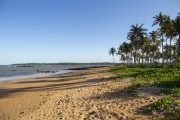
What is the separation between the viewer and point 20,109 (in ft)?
39.1

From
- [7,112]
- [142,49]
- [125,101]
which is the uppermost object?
[142,49]

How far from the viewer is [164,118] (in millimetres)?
7473

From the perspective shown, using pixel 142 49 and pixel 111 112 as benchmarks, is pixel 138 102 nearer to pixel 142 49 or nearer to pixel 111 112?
pixel 111 112

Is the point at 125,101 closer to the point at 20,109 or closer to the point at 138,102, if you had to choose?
the point at 138,102

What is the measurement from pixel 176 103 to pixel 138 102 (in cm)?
182

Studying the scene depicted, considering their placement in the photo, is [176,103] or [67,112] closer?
[176,103]

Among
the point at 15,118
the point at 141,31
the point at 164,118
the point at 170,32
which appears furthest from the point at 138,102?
the point at 141,31

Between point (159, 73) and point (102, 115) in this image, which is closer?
point (102, 115)

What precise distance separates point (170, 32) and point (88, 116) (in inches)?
1776

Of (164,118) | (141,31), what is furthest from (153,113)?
(141,31)

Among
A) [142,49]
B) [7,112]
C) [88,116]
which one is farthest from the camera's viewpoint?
[142,49]

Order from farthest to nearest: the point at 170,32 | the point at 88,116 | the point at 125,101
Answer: the point at 170,32
the point at 125,101
the point at 88,116

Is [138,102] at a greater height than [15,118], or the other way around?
[138,102]

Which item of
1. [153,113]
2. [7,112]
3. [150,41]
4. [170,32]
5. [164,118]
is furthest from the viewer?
[150,41]
